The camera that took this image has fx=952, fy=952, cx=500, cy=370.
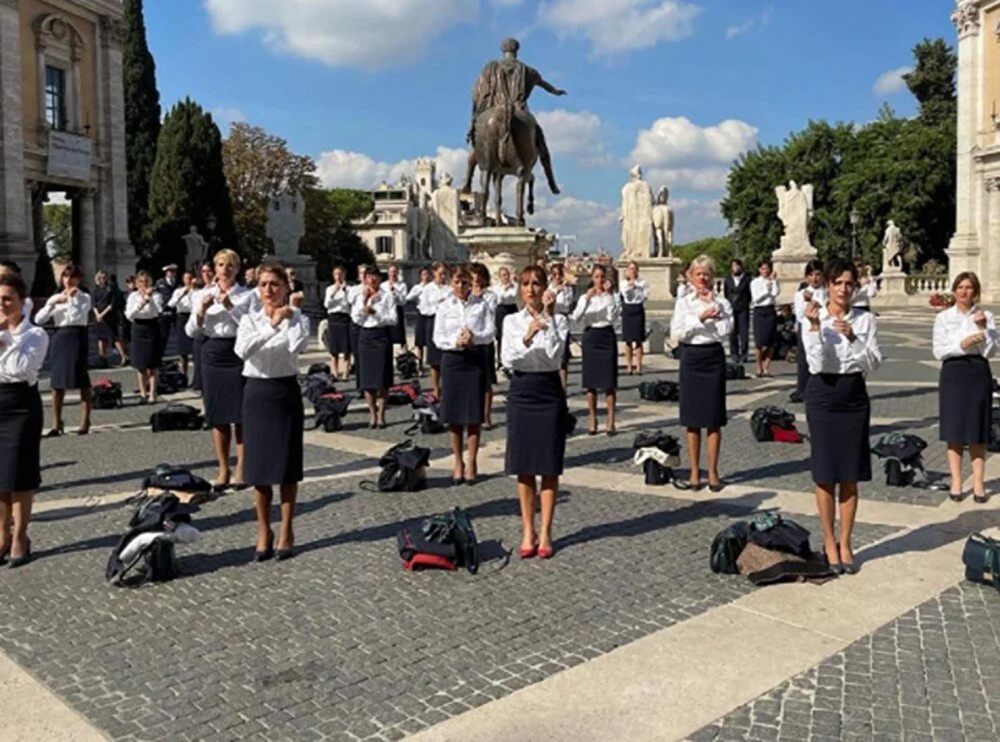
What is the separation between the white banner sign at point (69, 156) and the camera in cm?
3531

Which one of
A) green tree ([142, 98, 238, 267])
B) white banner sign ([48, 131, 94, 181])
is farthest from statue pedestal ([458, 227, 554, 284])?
green tree ([142, 98, 238, 267])

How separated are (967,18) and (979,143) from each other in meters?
5.98

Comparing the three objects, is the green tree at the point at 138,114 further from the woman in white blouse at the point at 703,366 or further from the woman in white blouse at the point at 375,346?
the woman in white blouse at the point at 703,366

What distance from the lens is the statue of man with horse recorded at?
51.5ft

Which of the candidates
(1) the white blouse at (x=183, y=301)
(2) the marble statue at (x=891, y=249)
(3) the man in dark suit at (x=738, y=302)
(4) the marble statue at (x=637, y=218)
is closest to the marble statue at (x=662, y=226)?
(4) the marble statue at (x=637, y=218)

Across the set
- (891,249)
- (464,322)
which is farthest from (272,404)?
(891,249)

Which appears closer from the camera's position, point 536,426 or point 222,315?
point 536,426

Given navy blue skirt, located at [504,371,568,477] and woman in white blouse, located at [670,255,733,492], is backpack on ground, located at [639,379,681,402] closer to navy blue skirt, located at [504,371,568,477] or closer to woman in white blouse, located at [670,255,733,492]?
woman in white blouse, located at [670,255,733,492]

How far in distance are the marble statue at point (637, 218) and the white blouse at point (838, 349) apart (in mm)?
32376

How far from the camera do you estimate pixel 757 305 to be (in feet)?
55.4

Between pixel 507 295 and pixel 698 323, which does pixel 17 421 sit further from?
pixel 507 295

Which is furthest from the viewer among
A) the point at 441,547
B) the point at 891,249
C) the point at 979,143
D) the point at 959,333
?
the point at 891,249

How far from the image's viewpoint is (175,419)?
12.2 meters

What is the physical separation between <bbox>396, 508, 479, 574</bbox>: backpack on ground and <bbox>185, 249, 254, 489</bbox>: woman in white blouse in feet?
9.40
